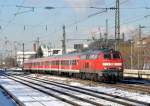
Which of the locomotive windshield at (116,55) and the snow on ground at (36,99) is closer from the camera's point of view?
the snow on ground at (36,99)

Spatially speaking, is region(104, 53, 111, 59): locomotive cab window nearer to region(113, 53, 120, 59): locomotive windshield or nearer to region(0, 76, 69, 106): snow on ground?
region(113, 53, 120, 59): locomotive windshield

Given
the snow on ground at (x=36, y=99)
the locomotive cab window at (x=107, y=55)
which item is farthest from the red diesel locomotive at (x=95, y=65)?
the snow on ground at (x=36, y=99)

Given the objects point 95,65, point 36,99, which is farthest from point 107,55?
point 36,99

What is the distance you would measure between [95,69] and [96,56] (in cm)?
117

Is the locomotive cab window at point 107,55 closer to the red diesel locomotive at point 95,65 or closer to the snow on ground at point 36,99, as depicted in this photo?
the red diesel locomotive at point 95,65

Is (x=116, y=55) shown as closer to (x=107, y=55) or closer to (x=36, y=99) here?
(x=107, y=55)

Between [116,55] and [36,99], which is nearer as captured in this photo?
[36,99]

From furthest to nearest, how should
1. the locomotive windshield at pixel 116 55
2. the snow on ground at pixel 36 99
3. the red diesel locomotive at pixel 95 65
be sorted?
1. the locomotive windshield at pixel 116 55
2. the red diesel locomotive at pixel 95 65
3. the snow on ground at pixel 36 99

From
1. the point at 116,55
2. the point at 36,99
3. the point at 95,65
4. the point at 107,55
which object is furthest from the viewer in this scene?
the point at 95,65

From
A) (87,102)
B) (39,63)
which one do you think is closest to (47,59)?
(39,63)

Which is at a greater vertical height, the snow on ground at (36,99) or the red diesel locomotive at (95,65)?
the red diesel locomotive at (95,65)

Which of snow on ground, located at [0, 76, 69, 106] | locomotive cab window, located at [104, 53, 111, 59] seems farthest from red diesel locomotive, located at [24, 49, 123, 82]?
snow on ground, located at [0, 76, 69, 106]

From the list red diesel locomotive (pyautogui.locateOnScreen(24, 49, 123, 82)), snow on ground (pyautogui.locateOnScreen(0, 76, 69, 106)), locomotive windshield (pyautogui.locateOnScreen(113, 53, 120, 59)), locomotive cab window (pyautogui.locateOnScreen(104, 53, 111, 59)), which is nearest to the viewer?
snow on ground (pyautogui.locateOnScreen(0, 76, 69, 106))

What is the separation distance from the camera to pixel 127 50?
8719 centimetres
